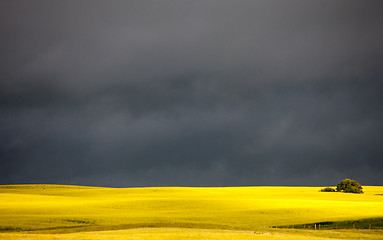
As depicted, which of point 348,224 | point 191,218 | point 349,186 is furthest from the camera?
point 349,186

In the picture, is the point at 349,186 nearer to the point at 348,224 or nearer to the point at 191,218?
the point at 348,224

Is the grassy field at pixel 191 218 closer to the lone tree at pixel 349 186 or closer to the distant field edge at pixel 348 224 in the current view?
the distant field edge at pixel 348 224

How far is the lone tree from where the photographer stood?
99.0 metres

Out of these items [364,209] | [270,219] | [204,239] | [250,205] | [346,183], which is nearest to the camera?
[204,239]

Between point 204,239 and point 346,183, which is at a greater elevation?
point 346,183

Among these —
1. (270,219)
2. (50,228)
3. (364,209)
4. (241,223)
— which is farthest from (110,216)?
(364,209)

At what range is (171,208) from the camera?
176 feet

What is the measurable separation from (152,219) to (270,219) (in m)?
12.7

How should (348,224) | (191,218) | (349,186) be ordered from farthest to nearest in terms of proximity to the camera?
1. (349,186)
2. (191,218)
3. (348,224)

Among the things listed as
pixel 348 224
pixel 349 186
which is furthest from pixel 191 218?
pixel 349 186

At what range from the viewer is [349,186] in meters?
100

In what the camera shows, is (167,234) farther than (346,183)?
No

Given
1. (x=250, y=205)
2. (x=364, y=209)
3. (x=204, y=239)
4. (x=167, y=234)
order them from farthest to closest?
(x=250, y=205) → (x=364, y=209) → (x=167, y=234) → (x=204, y=239)

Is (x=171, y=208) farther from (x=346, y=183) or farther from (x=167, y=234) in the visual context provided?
(x=346, y=183)
